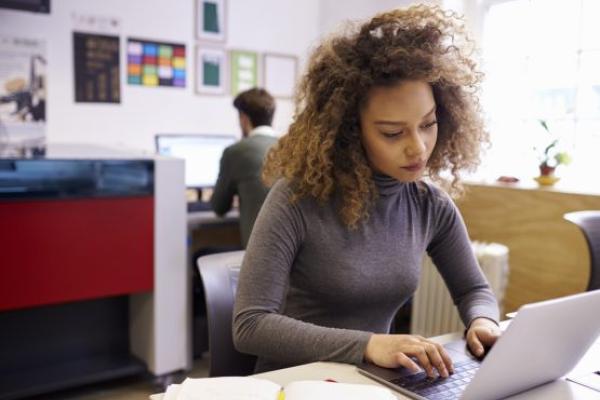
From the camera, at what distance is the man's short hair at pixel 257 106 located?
2.86 m

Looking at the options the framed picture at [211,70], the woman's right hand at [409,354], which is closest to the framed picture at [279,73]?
the framed picture at [211,70]

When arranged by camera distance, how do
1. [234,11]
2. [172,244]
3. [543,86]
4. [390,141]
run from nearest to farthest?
[390,141], [172,244], [543,86], [234,11]

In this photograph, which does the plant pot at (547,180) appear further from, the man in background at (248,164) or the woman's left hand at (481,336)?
the woman's left hand at (481,336)

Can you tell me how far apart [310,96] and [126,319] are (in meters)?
1.84

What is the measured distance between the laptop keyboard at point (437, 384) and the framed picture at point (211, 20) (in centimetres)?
300

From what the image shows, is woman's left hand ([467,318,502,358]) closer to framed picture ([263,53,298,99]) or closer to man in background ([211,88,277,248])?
man in background ([211,88,277,248])

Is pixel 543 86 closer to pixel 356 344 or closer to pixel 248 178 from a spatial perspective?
pixel 248 178

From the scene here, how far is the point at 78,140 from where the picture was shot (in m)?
3.21

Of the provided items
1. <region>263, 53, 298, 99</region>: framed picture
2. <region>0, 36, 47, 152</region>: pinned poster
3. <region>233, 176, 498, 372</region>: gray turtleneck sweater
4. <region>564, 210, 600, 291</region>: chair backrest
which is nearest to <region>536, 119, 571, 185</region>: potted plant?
<region>564, 210, 600, 291</region>: chair backrest

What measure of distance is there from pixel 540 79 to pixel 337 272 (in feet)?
7.06

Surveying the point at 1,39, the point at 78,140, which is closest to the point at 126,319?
the point at 78,140

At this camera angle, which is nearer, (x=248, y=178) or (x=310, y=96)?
(x=310, y=96)

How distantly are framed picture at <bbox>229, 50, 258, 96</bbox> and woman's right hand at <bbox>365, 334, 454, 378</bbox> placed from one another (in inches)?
116

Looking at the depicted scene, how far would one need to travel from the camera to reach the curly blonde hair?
118 centimetres
